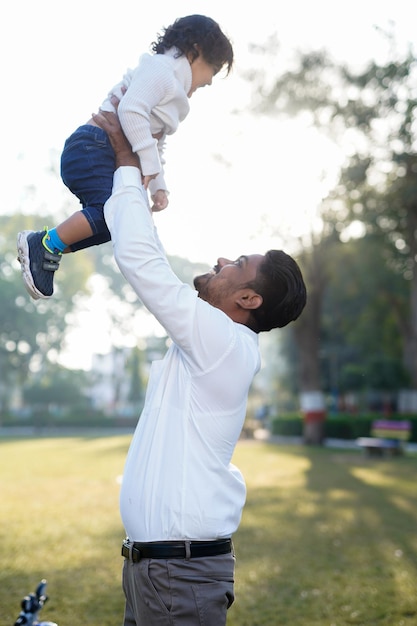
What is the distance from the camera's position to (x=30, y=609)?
3840 millimetres

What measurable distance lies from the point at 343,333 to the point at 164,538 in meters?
47.3

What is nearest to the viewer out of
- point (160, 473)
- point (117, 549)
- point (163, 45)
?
point (160, 473)

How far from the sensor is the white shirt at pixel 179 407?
8.68ft

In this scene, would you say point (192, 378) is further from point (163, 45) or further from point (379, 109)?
point (379, 109)

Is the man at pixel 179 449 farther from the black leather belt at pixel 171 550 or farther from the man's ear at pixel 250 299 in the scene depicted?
the man's ear at pixel 250 299

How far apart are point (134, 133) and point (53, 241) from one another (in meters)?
0.51

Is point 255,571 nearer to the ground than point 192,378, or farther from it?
nearer to the ground

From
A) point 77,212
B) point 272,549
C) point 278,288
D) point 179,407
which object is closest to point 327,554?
point 272,549

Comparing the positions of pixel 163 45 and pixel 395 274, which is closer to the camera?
pixel 163 45

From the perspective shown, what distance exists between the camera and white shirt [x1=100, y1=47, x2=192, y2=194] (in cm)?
287

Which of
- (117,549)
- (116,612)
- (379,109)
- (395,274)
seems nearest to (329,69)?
(379,109)

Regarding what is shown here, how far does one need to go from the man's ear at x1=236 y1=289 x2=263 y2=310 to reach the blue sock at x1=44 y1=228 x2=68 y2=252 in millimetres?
A: 705

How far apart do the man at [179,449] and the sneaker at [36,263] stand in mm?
386

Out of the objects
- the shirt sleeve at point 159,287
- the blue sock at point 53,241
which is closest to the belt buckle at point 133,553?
the shirt sleeve at point 159,287
